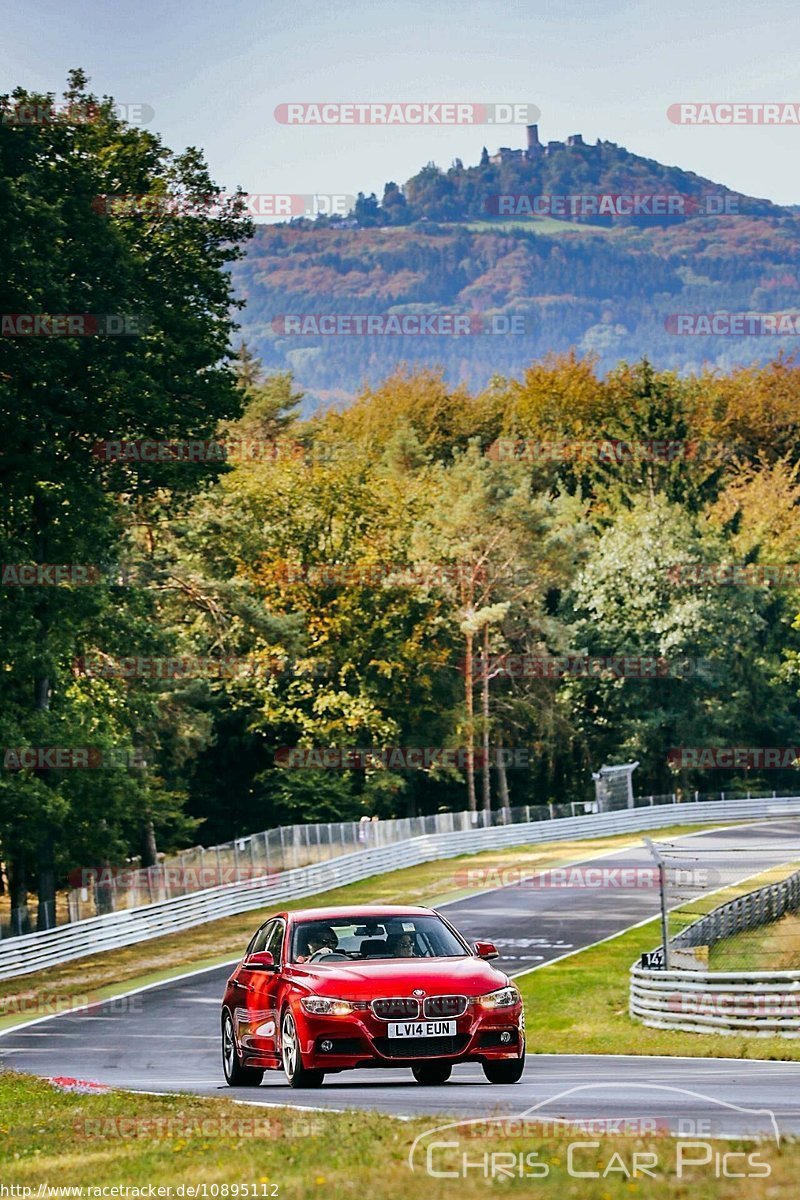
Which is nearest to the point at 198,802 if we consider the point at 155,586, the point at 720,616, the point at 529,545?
the point at 155,586

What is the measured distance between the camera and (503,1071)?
47.0 feet

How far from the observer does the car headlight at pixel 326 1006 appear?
1373cm

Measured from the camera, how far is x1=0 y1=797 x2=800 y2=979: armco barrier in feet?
133

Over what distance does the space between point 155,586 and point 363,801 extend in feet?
50.3

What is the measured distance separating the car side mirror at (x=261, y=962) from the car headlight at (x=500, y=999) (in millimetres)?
2062

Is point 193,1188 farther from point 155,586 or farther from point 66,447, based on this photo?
point 155,586

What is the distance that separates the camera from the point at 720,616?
8694 cm

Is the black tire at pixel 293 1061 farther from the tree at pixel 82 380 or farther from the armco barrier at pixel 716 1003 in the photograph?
the tree at pixel 82 380

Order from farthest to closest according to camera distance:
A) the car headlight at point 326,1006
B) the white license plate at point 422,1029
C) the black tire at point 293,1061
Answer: the black tire at point 293,1061
the car headlight at point 326,1006
the white license plate at point 422,1029

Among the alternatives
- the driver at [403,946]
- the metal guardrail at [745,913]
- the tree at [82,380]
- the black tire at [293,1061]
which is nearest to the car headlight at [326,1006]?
the black tire at [293,1061]

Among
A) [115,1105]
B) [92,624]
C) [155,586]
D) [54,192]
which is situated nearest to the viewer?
[115,1105]

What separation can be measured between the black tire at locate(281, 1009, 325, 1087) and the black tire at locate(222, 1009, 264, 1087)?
1.36 meters

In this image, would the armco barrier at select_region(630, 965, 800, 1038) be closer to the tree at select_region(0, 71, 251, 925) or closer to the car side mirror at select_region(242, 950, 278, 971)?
the car side mirror at select_region(242, 950, 278, 971)

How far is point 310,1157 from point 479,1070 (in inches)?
283
